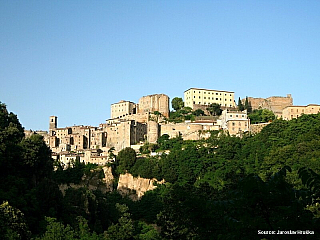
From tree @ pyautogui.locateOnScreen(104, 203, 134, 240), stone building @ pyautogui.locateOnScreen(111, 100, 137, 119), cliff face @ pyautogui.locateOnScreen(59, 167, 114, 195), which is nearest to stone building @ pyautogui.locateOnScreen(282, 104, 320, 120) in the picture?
stone building @ pyautogui.locateOnScreen(111, 100, 137, 119)

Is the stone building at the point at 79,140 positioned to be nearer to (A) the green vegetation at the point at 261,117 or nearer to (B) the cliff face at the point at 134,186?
(B) the cliff face at the point at 134,186

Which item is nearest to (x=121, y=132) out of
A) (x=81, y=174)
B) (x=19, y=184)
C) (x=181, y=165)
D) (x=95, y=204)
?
(x=81, y=174)

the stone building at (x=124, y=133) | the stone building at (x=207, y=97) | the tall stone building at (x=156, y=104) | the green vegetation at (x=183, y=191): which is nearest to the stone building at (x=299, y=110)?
the green vegetation at (x=183, y=191)

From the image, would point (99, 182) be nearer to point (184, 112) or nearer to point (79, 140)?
point (79, 140)

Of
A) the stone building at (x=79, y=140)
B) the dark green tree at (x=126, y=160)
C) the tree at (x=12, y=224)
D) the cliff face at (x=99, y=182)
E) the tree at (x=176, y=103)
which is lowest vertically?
the tree at (x=12, y=224)

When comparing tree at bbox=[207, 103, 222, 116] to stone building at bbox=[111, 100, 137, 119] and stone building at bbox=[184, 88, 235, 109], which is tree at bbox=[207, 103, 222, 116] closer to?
stone building at bbox=[184, 88, 235, 109]

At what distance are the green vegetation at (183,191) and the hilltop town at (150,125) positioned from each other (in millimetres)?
3772

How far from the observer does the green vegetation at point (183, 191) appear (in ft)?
33.8

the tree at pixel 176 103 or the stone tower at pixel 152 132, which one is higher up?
the tree at pixel 176 103

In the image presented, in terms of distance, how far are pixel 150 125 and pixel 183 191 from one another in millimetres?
52489

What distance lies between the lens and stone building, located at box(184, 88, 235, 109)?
91.0m

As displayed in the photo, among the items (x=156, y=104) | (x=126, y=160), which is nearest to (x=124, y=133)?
(x=126, y=160)

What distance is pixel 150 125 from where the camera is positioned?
7631cm

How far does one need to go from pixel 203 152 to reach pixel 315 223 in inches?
1938
